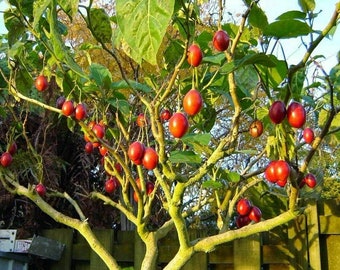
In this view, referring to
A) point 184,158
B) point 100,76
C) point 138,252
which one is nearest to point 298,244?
point 138,252

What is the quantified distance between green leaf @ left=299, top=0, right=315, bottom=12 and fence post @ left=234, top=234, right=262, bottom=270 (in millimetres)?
1298

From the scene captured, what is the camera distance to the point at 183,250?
1.61 m

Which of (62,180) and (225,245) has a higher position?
(62,180)

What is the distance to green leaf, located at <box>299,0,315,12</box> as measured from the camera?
1.11 meters

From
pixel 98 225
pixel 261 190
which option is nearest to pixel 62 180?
pixel 98 225

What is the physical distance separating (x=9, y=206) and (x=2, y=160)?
1.15 meters

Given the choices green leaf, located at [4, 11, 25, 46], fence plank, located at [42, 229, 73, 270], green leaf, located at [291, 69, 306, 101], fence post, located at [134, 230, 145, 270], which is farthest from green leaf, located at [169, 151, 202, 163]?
fence plank, located at [42, 229, 73, 270]

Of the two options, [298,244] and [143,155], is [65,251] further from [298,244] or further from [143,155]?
[143,155]

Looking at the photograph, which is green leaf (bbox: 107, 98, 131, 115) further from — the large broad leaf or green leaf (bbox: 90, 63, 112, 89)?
the large broad leaf

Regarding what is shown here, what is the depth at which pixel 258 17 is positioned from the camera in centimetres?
116

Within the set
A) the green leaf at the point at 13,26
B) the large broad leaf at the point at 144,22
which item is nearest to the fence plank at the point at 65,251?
the green leaf at the point at 13,26

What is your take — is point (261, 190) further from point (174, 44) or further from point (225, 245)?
point (174, 44)

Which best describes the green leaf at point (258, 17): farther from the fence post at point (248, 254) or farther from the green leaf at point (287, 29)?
the fence post at point (248, 254)

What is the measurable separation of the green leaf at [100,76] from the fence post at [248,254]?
38.4 inches
